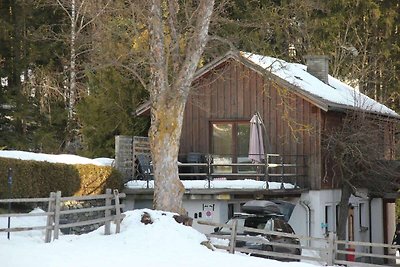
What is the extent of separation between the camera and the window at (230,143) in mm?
30125

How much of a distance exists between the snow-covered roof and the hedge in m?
6.09

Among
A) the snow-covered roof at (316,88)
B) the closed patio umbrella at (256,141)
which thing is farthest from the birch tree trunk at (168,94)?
the closed patio umbrella at (256,141)

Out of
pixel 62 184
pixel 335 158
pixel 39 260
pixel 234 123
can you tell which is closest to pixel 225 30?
pixel 234 123

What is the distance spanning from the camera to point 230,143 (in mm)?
30562

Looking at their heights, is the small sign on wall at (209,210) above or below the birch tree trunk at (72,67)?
below

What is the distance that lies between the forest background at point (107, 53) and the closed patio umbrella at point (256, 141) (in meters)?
2.77

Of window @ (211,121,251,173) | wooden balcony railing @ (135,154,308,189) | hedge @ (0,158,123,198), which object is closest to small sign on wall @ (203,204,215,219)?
wooden balcony railing @ (135,154,308,189)

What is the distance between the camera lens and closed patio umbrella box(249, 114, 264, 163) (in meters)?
28.3

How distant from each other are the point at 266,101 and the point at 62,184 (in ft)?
29.5

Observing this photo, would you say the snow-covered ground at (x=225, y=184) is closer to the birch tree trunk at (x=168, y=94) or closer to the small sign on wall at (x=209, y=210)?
the small sign on wall at (x=209, y=210)

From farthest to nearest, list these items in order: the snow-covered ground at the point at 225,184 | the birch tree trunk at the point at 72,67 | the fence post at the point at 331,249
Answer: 1. the birch tree trunk at the point at 72,67
2. the snow-covered ground at the point at 225,184
3. the fence post at the point at 331,249

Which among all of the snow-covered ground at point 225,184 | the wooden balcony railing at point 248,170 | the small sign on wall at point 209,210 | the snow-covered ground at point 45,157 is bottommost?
the small sign on wall at point 209,210

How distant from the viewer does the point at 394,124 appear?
36.8 metres

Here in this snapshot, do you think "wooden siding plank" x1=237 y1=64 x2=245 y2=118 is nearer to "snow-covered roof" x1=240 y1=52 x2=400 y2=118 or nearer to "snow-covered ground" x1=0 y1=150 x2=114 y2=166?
"snow-covered roof" x1=240 y1=52 x2=400 y2=118
